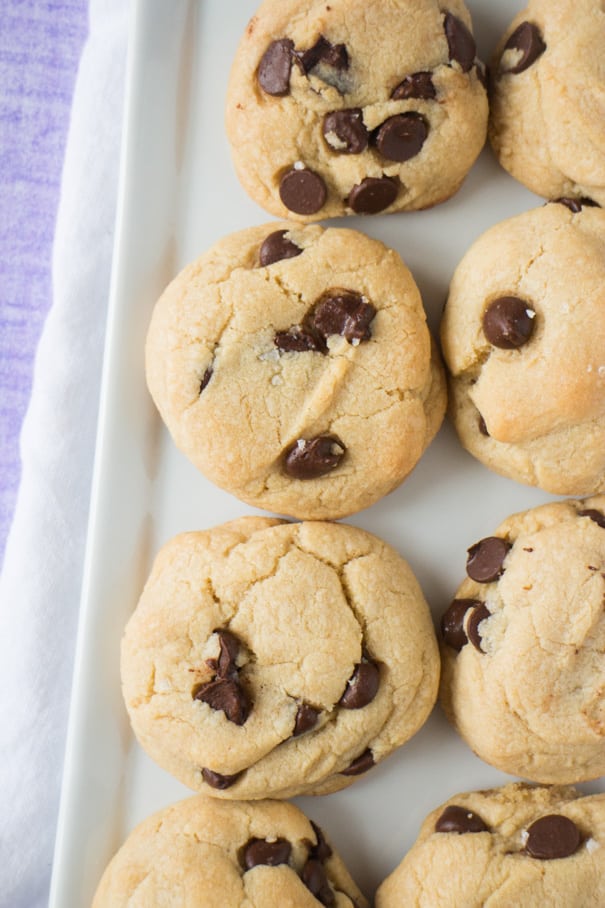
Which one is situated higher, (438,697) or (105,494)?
(105,494)

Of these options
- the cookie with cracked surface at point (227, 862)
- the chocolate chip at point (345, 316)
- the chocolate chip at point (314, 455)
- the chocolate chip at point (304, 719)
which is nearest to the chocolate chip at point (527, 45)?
the chocolate chip at point (345, 316)

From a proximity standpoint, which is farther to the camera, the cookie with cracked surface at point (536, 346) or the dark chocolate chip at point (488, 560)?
the dark chocolate chip at point (488, 560)

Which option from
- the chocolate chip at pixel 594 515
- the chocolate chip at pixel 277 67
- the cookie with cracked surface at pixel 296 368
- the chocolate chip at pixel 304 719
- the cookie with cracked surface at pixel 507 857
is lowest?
the cookie with cracked surface at pixel 507 857

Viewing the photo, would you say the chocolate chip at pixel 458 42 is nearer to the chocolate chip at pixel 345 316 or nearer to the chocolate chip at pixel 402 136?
the chocolate chip at pixel 402 136

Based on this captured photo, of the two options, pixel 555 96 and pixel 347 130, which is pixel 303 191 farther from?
pixel 555 96

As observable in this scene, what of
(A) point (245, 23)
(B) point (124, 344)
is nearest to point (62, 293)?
(B) point (124, 344)

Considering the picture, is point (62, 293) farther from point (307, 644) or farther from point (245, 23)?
point (307, 644)

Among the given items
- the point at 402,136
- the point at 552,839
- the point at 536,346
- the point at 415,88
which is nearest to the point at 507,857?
the point at 552,839

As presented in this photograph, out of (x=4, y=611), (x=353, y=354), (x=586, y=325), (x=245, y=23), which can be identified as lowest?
(x=4, y=611)
